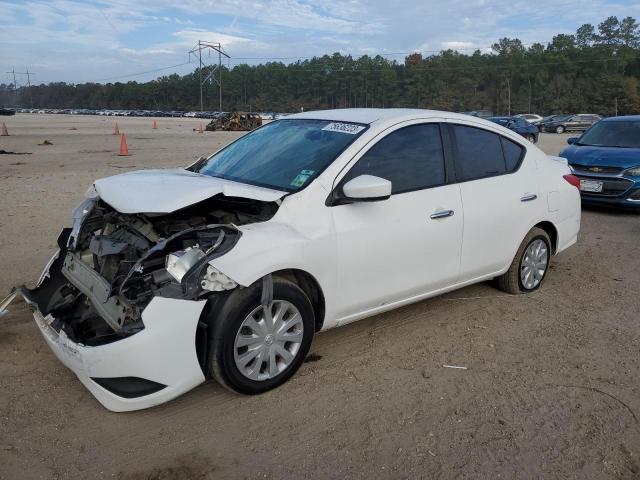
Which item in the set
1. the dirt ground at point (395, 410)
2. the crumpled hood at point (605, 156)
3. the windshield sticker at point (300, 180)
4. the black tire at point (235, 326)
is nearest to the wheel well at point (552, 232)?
the dirt ground at point (395, 410)

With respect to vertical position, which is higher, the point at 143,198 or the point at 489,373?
the point at 143,198

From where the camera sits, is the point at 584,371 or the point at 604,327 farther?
the point at 604,327

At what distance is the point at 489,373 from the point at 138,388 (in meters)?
2.27

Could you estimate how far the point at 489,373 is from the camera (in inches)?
151

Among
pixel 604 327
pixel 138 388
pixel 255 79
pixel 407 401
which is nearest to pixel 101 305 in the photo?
pixel 138 388

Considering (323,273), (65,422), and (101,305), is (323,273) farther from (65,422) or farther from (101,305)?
(65,422)

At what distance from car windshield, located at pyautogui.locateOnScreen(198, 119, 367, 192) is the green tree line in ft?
278

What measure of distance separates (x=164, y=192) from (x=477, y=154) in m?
2.62

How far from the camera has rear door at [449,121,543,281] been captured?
453 cm

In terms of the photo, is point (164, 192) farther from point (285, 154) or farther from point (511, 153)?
point (511, 153)

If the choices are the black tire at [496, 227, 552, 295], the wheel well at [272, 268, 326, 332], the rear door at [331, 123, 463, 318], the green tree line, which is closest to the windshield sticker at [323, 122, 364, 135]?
the rear door at [331, 123, 463, 318]

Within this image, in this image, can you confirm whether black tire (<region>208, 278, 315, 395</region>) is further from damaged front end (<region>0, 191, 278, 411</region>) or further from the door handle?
the door handle

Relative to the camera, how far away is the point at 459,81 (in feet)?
340

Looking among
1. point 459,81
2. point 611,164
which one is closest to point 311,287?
point 611,164
